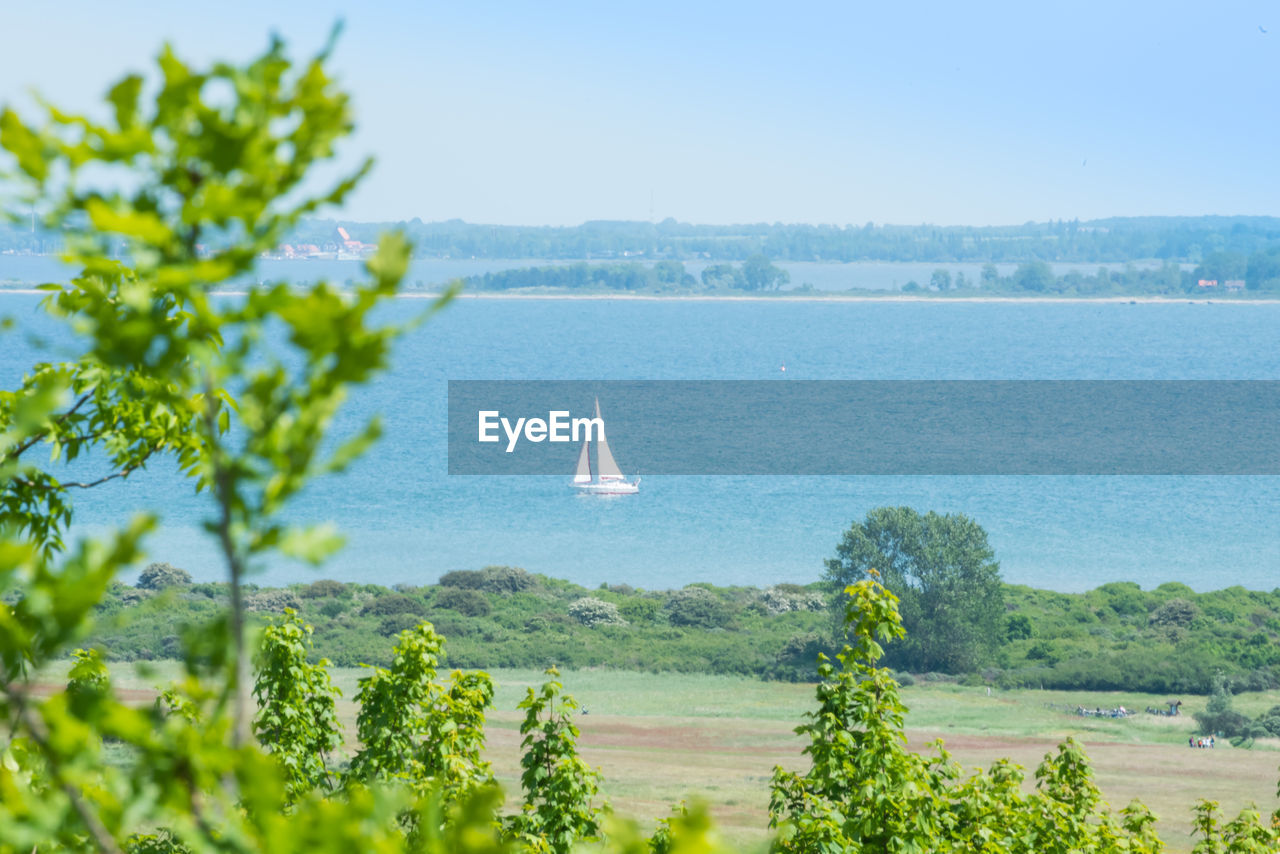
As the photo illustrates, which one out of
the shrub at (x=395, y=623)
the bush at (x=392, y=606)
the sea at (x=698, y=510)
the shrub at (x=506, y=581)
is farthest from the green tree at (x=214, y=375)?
the shrub at (x=506, y=581)

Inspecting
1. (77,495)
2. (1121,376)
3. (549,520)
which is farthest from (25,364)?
(1121,376)

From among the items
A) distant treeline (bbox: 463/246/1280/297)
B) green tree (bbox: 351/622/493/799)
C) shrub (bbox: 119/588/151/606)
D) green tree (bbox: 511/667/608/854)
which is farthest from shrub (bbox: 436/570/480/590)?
distant treeline (bbox: 463/246/1280/297)

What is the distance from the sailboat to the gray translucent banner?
2692 millimetres

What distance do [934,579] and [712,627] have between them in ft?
26.0

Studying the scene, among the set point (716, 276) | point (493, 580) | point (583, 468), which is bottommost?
point (493, 580)

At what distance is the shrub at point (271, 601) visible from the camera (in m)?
39.8

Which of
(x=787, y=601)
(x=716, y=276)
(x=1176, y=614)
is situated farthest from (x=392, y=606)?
(x=716, y=276)

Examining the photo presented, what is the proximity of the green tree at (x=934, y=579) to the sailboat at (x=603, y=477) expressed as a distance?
28.6 meters

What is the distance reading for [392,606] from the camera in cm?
4191

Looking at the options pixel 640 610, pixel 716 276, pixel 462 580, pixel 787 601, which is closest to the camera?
pixel 640 610

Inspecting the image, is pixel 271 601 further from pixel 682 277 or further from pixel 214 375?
pixel 682 277

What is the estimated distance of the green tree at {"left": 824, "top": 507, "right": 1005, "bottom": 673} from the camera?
130 ft

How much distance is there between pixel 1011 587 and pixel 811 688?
16989mm

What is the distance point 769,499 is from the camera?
72.4 m
